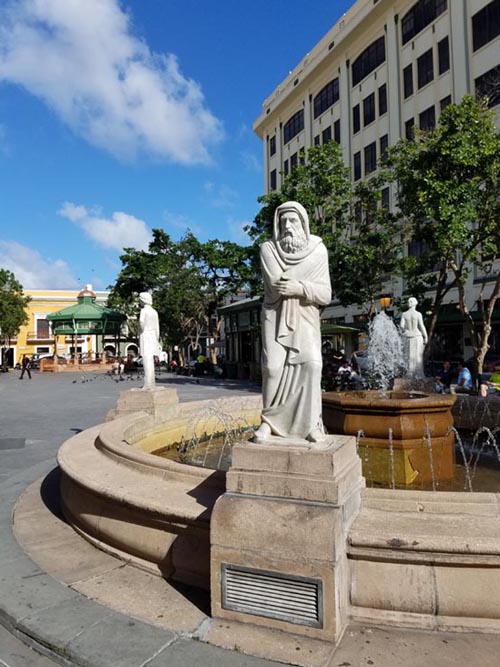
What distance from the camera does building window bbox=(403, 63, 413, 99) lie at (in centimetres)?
2753

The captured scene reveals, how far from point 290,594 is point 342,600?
31cm

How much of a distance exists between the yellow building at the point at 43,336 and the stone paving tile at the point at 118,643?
6031 centimetres

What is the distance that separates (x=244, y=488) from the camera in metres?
3.22

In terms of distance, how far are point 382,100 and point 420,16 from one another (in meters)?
4.54

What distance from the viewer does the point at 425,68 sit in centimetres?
2655

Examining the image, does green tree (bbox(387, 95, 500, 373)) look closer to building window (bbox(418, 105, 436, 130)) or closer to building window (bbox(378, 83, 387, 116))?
building window (bbox(418, 105, 436, 130))

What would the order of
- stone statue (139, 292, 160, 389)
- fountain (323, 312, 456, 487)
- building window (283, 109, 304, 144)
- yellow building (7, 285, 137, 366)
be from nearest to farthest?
fountain (323, 312, 456, 487), stone statue (139, 292, 160, 389), building window (283, 109, 304, 144), yellow building (7, 285, 137, 366)

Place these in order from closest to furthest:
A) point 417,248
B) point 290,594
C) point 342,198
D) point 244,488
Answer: point 290,594, point 244,488, point 342,198, point 417,248

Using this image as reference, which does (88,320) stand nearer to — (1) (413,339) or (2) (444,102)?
(2) (444,102)

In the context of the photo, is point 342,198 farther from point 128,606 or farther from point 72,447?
point 128,606

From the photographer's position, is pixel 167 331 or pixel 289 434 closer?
pixel 289 434

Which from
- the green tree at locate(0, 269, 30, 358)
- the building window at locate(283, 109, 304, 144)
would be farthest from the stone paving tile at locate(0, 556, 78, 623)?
the green tree at locate(0, 269, 30, 358)

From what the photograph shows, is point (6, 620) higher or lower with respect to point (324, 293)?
lower

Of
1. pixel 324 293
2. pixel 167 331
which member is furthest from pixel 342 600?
pixel 167 331
